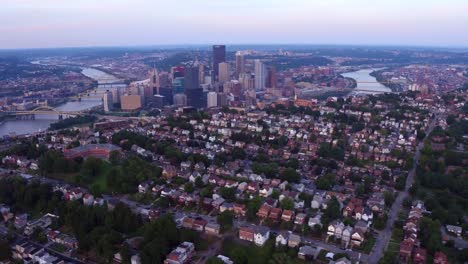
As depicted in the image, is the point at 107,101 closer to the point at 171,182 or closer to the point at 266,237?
the point at 171,182

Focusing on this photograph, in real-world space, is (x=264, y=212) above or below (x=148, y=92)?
below

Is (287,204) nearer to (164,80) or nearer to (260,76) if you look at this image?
(164,80)

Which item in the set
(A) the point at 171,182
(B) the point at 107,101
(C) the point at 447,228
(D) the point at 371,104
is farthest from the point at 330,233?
(B) the point at 107,101

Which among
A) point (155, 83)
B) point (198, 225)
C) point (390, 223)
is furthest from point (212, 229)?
point (155, 83)

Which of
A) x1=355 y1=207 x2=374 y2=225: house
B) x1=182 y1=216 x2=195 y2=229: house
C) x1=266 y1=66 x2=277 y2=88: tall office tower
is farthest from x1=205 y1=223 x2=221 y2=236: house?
x1=266 y1=66 x2=277 y2=88: tall office tower

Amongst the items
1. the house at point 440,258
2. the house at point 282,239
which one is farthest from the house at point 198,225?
the house at point 440,258

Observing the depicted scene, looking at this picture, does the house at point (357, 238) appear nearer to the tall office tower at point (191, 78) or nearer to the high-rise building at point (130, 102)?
the tall office tower at point (191, 78)

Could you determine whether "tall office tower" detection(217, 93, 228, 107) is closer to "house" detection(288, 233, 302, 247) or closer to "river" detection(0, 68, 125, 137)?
"river" detection(0, 68, 125, 137)
